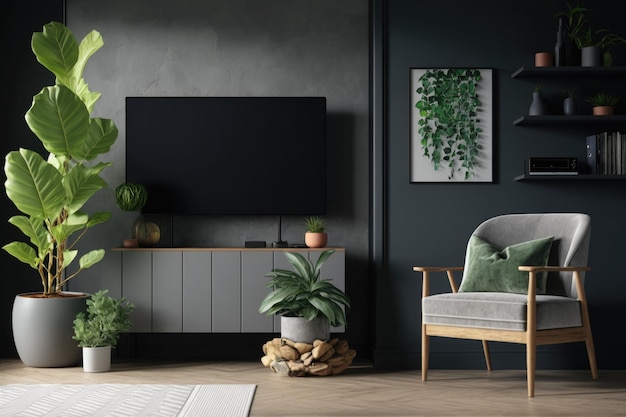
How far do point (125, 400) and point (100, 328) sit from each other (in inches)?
35.5

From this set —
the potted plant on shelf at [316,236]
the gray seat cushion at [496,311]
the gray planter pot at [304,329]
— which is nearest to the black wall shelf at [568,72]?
the gray seat cushion at [496,311]

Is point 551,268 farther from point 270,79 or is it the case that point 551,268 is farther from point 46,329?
point 46,329

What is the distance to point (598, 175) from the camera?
4.75m

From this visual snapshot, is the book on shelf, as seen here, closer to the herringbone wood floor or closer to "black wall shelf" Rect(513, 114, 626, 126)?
Result: "black wall shelf" Rect(513, 114, 626, 126)

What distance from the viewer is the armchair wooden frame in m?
4.05

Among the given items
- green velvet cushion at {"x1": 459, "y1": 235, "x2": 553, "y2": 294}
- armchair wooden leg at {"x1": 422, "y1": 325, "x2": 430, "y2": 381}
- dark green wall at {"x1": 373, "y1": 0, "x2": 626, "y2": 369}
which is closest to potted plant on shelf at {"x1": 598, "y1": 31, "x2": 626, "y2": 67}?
dark green wall at {"x1": 373, "y1": 0, "x2": 626, "y2": 369}

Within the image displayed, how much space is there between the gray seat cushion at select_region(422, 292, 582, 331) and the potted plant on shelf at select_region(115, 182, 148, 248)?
1.86m

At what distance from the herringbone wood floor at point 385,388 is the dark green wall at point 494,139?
2.05ft

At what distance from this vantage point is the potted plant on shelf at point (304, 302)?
461cm

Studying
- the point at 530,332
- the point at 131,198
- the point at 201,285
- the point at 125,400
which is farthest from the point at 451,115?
the point at 125,400

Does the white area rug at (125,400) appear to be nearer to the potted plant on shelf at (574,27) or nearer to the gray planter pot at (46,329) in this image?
the gray planter pot at (46,329)

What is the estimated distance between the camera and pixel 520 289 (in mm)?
4402

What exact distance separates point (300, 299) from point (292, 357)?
343mm

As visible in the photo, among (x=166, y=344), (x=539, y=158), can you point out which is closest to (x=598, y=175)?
(x=539, y=158)
